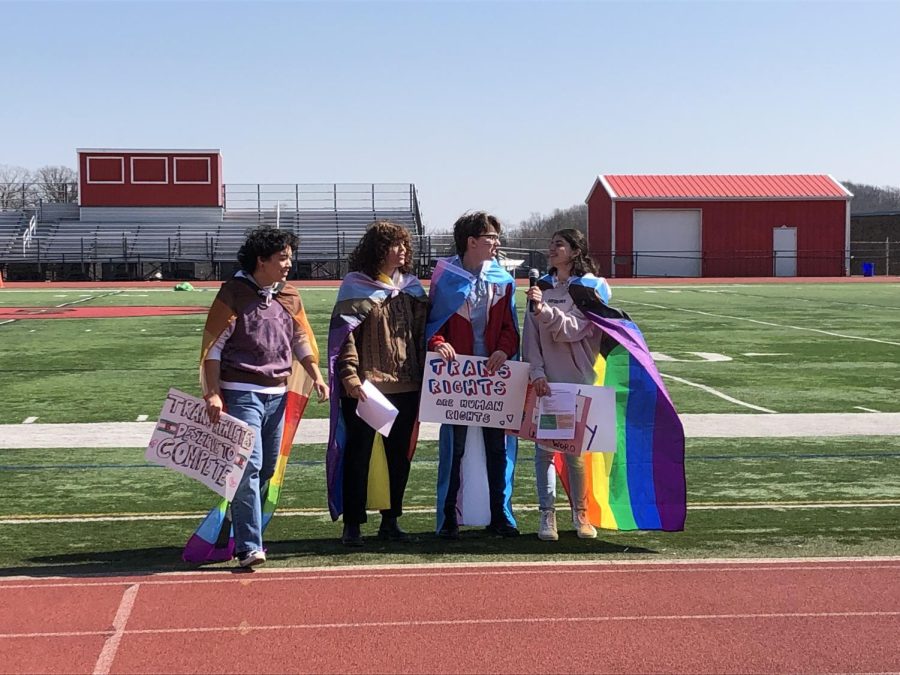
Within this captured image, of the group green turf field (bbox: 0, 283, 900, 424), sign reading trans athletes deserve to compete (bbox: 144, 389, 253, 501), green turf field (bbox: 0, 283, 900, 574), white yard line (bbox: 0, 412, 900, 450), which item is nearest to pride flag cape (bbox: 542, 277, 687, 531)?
green turf field (bbox: 0, 283, 900, 574)

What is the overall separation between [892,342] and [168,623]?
53.7 feet

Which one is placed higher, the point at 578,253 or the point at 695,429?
the point at 578,253

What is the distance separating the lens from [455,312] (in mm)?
6562

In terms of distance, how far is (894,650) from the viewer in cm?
478

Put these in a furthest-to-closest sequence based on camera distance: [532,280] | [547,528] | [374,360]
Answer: [532,280]
[547,528]
[374,360]

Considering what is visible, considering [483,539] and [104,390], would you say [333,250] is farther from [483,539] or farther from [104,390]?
[483,539]

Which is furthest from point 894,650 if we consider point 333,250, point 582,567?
point 333,250

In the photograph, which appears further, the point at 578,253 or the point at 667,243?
the point at 667,243

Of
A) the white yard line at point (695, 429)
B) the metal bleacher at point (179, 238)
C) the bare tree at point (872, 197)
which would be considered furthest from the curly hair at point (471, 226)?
the bare tree at point (872, 197)

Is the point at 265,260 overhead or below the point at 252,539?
overhead

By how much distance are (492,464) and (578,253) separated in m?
1.21

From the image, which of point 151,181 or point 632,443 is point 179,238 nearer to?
point 151,181

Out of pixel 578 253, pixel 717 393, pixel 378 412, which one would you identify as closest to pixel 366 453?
pixel 378 412

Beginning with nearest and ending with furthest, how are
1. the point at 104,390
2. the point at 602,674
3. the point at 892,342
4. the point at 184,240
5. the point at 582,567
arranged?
1. the point at 602,674
2. the point at 582,567
3. the point at 104,390
4. the point at 892,342
5. the point at 184,240
